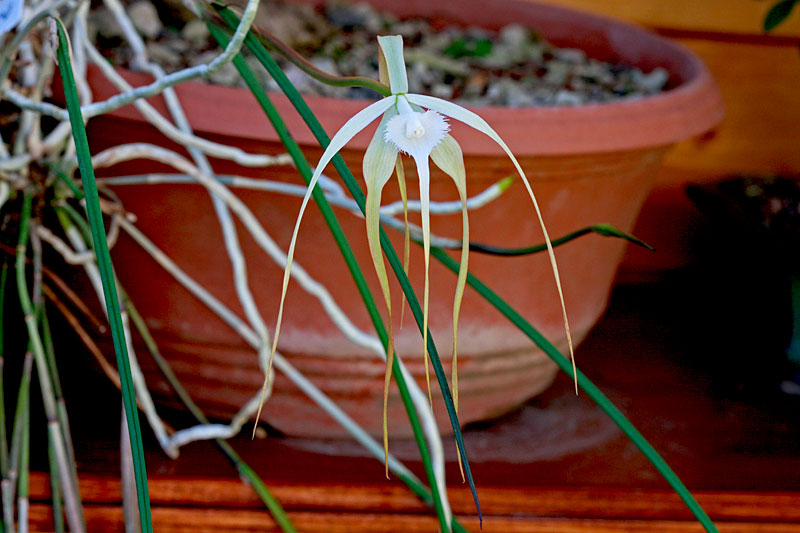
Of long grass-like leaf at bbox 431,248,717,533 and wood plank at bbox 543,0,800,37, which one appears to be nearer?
long grass-like leaf at bbox 431,248,717,533

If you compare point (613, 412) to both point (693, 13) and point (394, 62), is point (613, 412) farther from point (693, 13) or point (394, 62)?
point (693, 13)

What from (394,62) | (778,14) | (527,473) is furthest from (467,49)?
(394,62)

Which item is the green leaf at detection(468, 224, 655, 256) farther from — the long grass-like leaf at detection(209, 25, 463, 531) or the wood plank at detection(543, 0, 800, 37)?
the wood plank at detection(543, 0, 800, 37)

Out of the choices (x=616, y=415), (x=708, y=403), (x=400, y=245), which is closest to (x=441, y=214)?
(x=400, y=245)

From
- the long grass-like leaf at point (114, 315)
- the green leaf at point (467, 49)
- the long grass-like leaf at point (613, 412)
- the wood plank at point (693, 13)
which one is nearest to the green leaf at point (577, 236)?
the long grass-like leaf at point (613, 412)

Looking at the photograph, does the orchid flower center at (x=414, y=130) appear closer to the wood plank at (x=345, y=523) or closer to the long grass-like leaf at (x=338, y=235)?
the long grass-like leaf at (x=338, y=235)

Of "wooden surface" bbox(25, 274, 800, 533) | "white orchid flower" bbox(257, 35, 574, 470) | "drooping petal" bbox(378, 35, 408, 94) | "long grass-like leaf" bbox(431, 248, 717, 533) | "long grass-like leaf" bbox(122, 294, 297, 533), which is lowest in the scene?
"wooden surface" bbox(25, 274, 800, 533)

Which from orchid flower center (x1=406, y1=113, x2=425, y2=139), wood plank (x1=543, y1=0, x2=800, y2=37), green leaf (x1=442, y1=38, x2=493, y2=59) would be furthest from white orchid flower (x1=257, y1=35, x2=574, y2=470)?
wood plank (x1=543, y1=0, x2=800, y2=37)

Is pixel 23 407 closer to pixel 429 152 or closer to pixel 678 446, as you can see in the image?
pixel 429 152
